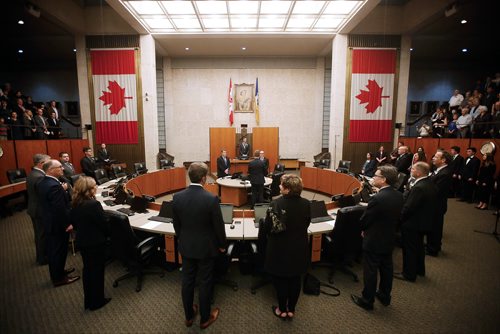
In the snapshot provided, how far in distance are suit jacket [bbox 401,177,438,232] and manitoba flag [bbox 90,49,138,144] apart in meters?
10.1

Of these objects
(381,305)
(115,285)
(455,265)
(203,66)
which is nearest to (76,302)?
(115,285)

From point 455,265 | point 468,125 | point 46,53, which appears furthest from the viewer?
point 46,53

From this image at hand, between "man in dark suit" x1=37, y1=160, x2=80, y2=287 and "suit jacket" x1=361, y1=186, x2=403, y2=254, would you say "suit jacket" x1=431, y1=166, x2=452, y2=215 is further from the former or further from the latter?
"man in dark suit" x1=37, y1=160, x2=80, y2=287

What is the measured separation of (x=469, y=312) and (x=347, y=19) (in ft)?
30.4

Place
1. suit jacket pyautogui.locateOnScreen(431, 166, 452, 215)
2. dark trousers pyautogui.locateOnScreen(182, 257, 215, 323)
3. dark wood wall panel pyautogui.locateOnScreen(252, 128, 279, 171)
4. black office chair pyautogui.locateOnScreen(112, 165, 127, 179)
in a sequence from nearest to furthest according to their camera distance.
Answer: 1. dark trousers pyautogui.locateOnScreen(182, 257, 215, 323)
2. suit jacket pyautogui.locateOnScreen(431, 166, 452, 215)
3. black office chair pyautogui.locateOnScreen(112, 165, 127, 179)
4. dark wood wall panel pyautogui.locateOnScreen(252, 128, 279, 171)

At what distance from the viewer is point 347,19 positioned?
353 inches

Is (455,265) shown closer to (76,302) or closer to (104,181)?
(76,302)

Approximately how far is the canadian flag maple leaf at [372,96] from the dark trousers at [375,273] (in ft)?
29.0

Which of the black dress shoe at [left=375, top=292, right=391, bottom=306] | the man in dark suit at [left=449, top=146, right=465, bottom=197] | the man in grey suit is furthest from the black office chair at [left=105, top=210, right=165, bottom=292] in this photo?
the man in dark suit at [left=449, top=146, right=465, bottom=197]

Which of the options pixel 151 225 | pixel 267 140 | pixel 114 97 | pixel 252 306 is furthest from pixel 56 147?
pixel 252 306

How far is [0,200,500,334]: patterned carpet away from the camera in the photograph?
9.09ft

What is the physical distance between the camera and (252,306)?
3.10 metres

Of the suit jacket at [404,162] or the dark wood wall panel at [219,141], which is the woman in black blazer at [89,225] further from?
the dark wood wall panel at [219,141]

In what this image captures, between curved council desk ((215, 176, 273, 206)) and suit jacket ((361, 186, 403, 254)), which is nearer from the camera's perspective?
suit jacket ((361, 186, 403, 254))
